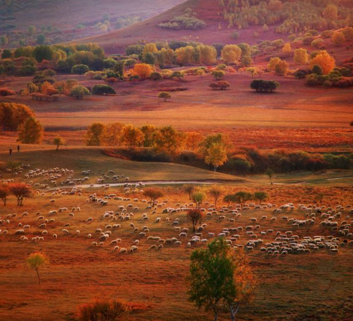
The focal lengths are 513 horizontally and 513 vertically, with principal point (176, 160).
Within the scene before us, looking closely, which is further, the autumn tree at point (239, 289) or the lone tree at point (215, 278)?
the autumn tree at point (239, 289)

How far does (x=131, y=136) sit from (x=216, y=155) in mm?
25516

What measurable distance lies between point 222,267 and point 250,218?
93.2 ft

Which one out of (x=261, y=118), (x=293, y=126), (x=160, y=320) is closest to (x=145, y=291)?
(x=160, y=320)

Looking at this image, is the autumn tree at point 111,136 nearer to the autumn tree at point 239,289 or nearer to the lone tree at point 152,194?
the lone tree at point 152,194

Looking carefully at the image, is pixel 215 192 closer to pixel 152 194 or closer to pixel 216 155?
pixel 152 194

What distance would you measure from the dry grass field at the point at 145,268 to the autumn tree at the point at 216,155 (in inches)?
1022

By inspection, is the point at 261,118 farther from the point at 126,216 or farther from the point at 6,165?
the point at 126,216

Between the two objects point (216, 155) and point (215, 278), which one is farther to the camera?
point (216, 155)

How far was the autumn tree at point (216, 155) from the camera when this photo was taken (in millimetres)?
100000

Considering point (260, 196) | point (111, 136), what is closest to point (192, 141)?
point (111, 136)

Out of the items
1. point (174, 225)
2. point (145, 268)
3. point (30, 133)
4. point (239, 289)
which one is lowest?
point (174, 225)

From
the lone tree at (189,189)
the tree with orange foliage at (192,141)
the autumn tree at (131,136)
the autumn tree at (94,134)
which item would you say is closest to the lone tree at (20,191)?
the lone tree at (189,189)

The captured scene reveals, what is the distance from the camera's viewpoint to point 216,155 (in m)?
100

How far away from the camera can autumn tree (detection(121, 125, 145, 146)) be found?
385ft
